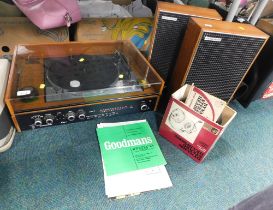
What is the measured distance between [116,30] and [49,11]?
28 cm

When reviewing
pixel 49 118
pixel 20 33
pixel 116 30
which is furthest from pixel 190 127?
pixel 20 33

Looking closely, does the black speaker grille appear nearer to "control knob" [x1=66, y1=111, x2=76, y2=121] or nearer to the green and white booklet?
the green and white booklet

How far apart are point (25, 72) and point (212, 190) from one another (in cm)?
69

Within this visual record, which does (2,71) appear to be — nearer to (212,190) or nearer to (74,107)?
(74,107)

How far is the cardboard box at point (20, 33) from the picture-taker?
0.82 meters

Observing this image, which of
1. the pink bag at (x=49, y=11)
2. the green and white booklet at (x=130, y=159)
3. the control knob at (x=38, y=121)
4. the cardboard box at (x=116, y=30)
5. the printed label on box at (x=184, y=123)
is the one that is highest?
the pink bag at (x=49, y=11)

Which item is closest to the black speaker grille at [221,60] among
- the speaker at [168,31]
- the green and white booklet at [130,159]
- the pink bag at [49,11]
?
the speaker at [168,31]

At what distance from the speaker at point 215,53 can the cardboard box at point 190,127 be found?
0.22 ft

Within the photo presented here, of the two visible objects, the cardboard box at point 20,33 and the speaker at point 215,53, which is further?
the cardboard box at point 20,33

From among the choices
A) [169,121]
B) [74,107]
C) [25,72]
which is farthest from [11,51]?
[169,121]

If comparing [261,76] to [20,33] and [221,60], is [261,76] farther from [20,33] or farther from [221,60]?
[20,33]

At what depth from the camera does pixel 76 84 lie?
2.25ft

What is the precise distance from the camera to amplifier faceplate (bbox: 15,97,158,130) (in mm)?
645

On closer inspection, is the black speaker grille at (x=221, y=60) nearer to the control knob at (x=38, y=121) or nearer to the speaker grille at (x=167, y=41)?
the speaker grille at (x=167, y=41)
